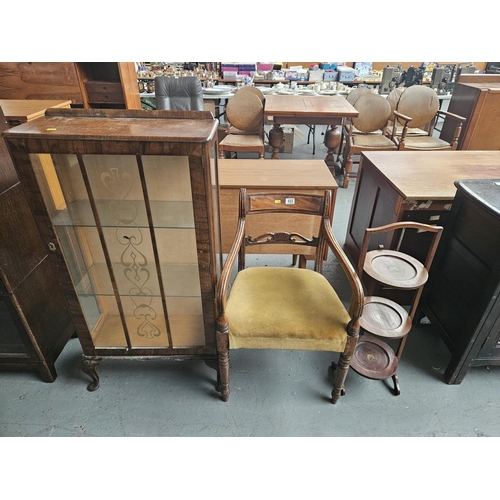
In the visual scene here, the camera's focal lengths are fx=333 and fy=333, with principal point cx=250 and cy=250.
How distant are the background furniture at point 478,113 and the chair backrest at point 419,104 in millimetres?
222

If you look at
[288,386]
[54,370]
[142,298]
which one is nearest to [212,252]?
[142,298]

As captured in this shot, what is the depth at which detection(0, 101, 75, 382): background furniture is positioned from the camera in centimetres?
123

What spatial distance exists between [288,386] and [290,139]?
3434 mm

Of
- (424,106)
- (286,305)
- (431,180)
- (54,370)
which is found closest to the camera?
Result: (286,305)

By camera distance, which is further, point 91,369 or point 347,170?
point 347,170

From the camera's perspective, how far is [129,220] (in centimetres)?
114

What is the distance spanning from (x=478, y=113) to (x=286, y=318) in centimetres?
317

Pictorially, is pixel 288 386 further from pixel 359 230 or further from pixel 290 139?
pixel 290 139

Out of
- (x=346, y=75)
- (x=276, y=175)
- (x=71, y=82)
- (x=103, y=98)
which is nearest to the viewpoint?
(x=276, y=175)

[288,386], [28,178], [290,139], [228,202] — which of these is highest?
[28,178]

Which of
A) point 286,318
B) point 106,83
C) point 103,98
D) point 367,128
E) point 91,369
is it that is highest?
point 106,83

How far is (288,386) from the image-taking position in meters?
1.51

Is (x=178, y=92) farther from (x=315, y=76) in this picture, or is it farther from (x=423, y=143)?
(x=315, y=76)

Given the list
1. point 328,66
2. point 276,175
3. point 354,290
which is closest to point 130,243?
point 354,290
